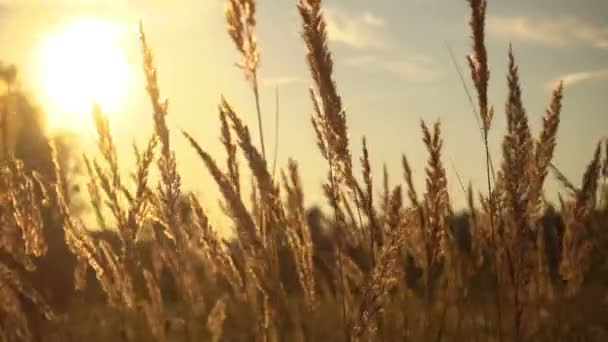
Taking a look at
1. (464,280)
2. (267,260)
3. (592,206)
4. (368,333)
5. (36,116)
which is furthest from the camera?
(36,116)

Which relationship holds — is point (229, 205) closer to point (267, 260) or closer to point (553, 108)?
point (267, 260)

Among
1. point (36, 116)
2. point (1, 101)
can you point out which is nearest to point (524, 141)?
point (1, 101)

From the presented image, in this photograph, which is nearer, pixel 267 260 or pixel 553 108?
pixel 267 260

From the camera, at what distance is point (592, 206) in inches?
148

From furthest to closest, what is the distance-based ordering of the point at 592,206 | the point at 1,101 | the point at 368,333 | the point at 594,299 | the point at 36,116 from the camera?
the point at 36,116, the point at 594,299, the point at 592,206, the point at 1,101, the point at 368,333

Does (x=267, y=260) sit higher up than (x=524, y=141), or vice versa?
(x=524, y=141)

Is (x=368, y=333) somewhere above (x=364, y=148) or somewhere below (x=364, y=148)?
below

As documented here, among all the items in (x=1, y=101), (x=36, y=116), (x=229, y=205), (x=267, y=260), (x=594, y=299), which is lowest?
(x=594, y=299)

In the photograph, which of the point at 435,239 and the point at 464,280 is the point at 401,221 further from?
the point at 464,280

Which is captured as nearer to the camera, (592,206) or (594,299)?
(592,206)

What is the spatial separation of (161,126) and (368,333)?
3.54 feet

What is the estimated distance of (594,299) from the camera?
16.5 ft

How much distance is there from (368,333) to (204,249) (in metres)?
0.78

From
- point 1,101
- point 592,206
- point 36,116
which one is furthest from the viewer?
point 36,116
